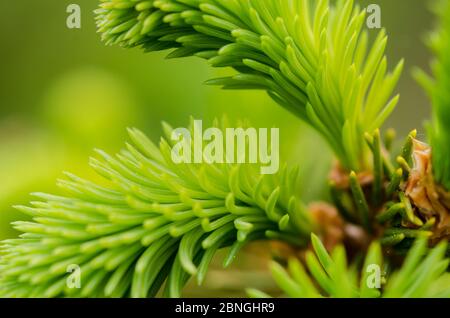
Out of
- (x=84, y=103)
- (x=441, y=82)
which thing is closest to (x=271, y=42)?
(x=441, y=82)

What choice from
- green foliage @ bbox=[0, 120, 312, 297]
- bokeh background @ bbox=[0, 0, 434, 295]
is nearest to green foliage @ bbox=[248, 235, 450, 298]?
green foliage @ bbox=[0, 120, 312, 297]

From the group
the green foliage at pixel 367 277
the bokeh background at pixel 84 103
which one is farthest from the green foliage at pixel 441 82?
the bokeh background at pixel 84 103

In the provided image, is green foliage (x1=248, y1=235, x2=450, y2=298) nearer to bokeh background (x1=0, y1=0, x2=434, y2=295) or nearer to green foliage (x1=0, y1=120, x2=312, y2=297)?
green foliage (x1=0, y1=120, x2=312, y2=297)

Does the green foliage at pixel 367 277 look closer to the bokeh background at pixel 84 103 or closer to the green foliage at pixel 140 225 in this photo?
the green foliage at pixel 140 225

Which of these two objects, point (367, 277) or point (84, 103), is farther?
point (84, 103)

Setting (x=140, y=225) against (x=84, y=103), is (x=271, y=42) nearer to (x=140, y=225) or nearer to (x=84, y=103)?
(x=140, y=225)
